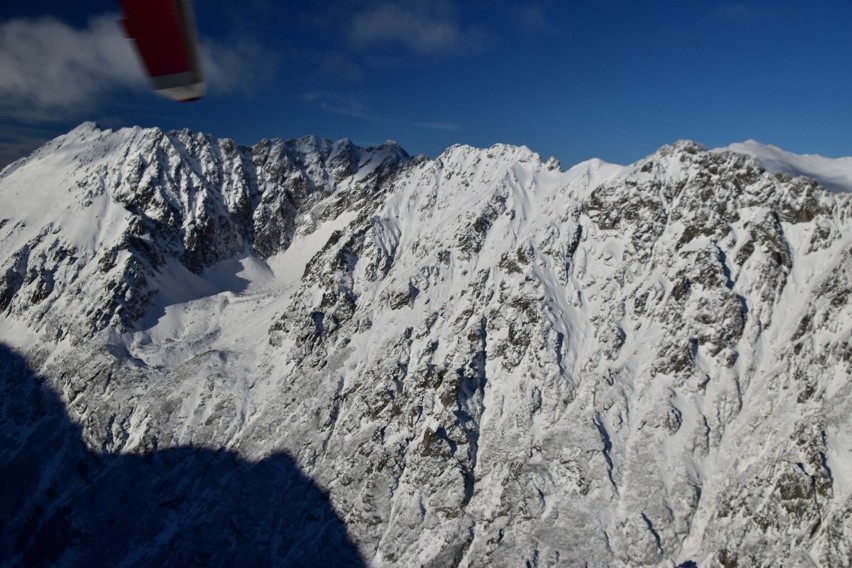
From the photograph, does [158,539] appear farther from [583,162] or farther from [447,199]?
[583,162]

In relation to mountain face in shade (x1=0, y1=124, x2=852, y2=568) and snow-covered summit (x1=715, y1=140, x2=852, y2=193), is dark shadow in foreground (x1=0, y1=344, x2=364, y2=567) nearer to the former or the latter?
mountain face in shade (x1=0, y1=124, x2=852, y2=568)

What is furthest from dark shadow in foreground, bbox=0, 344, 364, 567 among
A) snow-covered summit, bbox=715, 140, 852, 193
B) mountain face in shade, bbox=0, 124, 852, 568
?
snow-covered summit, bbox=715, 140, 852, 193

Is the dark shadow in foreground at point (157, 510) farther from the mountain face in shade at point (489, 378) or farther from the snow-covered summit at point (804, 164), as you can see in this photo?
the snow-covered summit at point (804, 164)

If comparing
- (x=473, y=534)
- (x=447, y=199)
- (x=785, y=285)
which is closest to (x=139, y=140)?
(x=447, y=199)

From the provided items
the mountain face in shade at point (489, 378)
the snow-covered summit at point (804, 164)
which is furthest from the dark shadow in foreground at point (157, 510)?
the snow-covered summit at point (804, 164)

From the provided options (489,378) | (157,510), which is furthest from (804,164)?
(157,510)

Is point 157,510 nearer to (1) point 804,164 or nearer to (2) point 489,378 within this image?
(2) point 489,378

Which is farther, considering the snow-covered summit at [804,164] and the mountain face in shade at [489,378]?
the snow-covered summit at [804,164]
